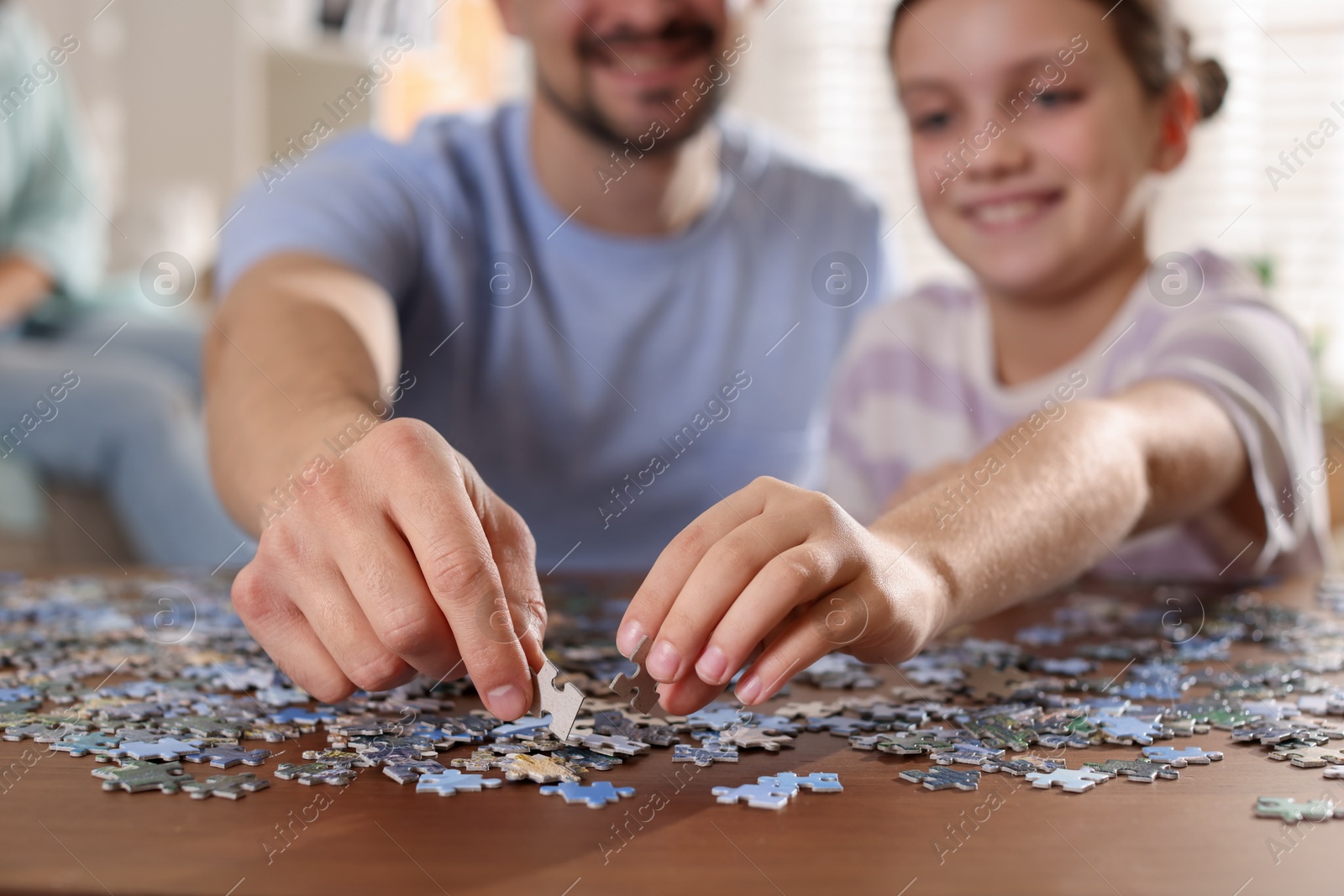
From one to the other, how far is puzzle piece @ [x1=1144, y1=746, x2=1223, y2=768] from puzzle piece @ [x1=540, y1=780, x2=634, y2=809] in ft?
1.27

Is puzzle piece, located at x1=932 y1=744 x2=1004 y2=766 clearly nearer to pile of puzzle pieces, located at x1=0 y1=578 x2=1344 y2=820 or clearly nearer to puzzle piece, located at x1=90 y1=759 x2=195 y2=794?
pile of puzzle pieces, located at x1=0 y1=578 x2=1344 y2=820

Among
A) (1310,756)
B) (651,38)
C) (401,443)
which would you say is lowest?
(1310,756)

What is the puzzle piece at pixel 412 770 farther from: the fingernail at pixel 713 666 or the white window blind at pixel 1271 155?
the white window blind at pixel 1271 155

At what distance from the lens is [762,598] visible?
2.53 feet

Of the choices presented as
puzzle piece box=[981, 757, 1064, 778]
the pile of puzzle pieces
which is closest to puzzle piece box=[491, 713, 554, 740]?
the pile of puzzle pieces

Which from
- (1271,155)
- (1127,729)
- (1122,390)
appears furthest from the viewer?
(1271,155)

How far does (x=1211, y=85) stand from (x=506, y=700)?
1.61m

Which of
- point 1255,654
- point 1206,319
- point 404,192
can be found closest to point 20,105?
point 404,192

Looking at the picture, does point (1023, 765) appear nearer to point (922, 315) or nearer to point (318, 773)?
point (318, 773)

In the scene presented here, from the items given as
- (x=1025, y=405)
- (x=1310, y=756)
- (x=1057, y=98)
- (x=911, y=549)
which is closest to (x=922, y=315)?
(x=1025, y=405)

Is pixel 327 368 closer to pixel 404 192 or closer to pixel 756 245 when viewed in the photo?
pixel 404 192

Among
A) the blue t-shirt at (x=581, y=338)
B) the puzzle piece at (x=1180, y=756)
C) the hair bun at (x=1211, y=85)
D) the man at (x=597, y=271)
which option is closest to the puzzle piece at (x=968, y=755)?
the puzzle piece at (x=1180, y=756)

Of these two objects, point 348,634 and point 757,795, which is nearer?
point 757,795

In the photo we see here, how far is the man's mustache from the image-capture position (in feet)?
6.55
